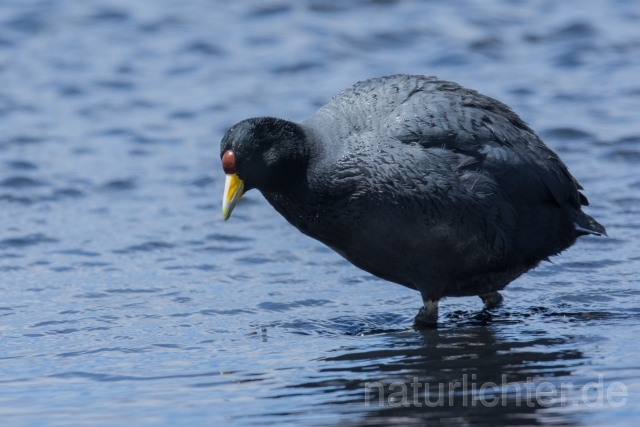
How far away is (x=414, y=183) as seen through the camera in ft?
19.9

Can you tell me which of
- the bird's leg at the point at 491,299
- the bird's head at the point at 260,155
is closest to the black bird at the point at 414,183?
the bird's head at the point at 260,155

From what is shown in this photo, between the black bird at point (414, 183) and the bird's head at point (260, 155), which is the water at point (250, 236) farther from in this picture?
the bird's head at point (260, 155)

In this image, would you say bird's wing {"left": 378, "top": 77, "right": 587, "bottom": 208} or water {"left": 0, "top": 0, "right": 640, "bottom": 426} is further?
bird's wing {"left": 378, "top": 77, "right": 587, "bottom": 208}

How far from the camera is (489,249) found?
20.6 feet

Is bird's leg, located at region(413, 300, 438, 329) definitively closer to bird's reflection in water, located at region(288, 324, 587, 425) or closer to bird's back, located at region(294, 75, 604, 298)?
bird's reflection in water, located at region(288, 324, 587, 425)

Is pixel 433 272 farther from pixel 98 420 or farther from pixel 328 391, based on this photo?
pixel 98 420

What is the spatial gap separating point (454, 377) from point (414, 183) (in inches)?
49.8

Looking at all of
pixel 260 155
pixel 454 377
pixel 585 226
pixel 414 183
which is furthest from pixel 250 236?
pixel 454 377

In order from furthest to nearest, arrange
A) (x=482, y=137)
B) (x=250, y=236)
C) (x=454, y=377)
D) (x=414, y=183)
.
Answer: (x=250, y=236)
(x=482, y=137)
(x=414, y=183)
(x=454, y=377)

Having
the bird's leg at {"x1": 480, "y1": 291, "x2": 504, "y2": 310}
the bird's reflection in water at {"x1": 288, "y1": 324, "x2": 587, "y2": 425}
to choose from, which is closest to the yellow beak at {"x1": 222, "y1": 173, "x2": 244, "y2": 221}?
the bird's reflection in water at {"x1": 288, "y1": 324, "x2": 587, "y2": 425}

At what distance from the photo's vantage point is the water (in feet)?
17.1

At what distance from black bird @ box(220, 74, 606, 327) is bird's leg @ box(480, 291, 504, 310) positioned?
354 mm

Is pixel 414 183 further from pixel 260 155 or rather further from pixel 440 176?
pixel 260 155

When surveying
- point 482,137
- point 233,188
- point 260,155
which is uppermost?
point 482,137
